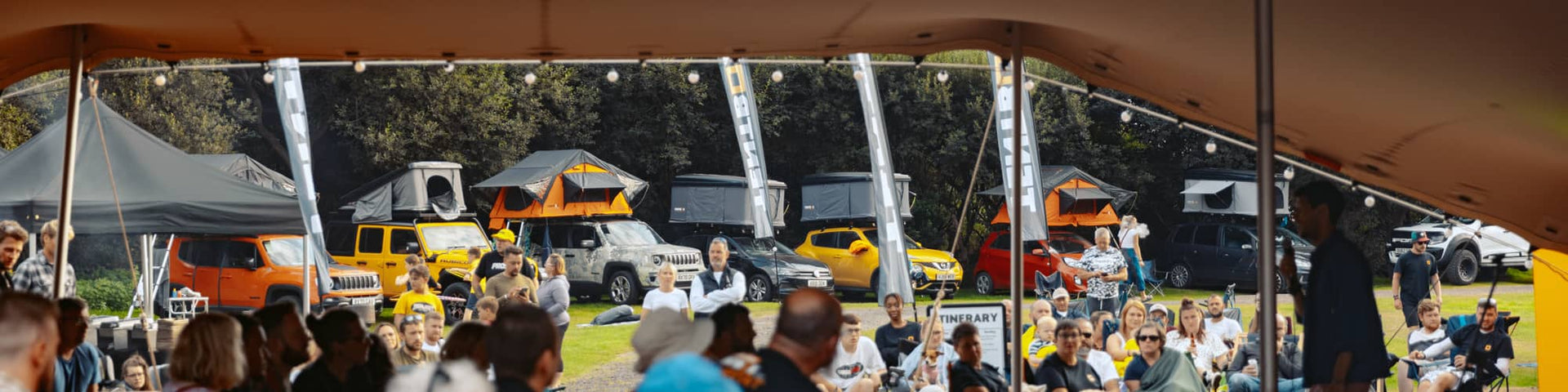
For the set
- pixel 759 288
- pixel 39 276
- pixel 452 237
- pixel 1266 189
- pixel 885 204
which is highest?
pixel 885 204

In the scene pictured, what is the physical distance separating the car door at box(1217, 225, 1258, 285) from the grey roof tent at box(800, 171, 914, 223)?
5509mm

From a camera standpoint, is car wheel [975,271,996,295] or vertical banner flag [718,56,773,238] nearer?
vertical banner flag [718,56,773,238]

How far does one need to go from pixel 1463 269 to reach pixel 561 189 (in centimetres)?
1621

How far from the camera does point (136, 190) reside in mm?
11484

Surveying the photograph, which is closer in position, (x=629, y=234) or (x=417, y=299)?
(x=417, y=299)

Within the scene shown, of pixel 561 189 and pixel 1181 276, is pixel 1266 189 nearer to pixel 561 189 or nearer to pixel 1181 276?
pixel 561 189

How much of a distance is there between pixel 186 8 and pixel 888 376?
482 centimetres

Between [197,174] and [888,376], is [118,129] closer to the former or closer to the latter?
[197,174]

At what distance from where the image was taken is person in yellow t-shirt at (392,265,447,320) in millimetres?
9656

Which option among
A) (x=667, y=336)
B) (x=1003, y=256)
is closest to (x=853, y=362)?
(x=667, y=336)

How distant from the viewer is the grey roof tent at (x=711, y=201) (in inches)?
969

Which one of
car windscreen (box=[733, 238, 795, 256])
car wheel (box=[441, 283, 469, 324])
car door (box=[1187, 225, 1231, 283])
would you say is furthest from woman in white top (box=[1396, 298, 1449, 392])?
car door (box=[1187, 225, 1231, 283])

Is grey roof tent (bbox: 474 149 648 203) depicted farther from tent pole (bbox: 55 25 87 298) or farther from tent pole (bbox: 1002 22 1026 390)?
tent pole (bbox: 1002 22 1026 390)

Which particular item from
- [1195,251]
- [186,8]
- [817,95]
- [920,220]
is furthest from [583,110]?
[186,8]
